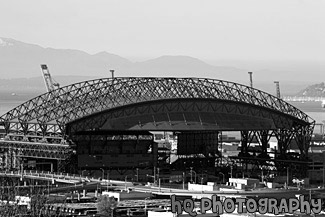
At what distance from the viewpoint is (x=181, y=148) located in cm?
15112

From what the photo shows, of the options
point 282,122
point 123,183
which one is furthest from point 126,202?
point 282,122

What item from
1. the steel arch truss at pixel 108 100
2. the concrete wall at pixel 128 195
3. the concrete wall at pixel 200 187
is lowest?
the concrete wall at pixel 128 195

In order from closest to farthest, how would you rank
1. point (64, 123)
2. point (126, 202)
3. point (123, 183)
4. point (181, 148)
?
point (126, 202), point (123, 183), point (64, 123), point (181, 148)

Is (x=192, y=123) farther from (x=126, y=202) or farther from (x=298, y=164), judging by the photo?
(x=126, y=202)

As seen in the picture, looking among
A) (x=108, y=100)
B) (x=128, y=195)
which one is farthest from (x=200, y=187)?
(x=108, y=100)

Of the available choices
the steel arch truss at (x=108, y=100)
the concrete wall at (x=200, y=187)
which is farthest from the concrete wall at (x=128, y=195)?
the steel arch truss at (x=108, y=100)

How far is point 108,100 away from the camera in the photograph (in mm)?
138250

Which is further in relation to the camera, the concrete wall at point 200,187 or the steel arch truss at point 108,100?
the steel arch truss at point 108,100

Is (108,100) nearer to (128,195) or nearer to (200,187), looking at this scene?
(200,187)

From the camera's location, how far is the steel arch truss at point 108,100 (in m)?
135

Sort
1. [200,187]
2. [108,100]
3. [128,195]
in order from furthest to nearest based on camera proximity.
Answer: [108,100] → [200,187] → [128,195]

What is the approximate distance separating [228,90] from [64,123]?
25.6 metres

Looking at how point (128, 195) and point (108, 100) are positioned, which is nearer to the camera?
point (128, 195)

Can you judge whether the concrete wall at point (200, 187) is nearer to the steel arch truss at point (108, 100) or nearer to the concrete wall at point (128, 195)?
the concrete wall at point (128, 195)
